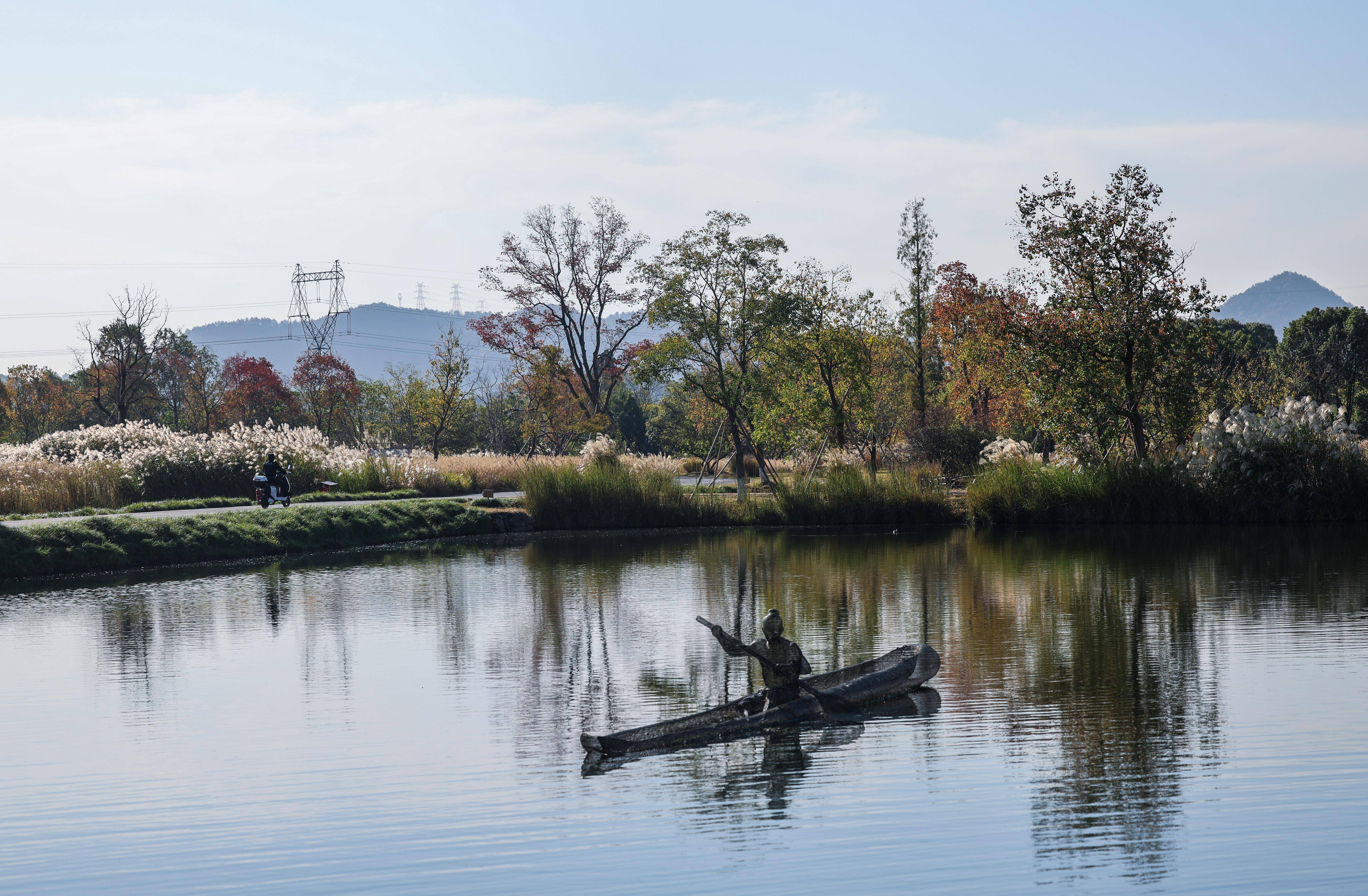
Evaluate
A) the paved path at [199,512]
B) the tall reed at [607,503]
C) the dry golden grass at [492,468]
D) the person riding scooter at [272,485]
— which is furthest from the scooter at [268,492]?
the dry golden grass at [492,468]

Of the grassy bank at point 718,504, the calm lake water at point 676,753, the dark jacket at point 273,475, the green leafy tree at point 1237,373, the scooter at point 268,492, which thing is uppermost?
the green leafy tree at point 1237,373

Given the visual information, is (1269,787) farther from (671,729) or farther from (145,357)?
(145,357)

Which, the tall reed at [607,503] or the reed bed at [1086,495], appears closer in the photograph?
the reed bed at [1086,495]

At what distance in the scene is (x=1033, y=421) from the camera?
36.8 meters

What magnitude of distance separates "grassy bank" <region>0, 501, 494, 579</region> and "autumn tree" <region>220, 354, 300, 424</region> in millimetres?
31596

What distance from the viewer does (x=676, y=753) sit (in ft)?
33.8

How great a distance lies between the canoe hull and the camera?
9.89 metres

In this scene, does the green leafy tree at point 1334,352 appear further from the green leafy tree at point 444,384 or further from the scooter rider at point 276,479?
the scooter rider at point 276,479

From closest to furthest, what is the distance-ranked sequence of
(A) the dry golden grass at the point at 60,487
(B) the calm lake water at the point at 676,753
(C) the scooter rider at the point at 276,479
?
(B) the calm lake water at the point at 676,753 → (A) the dry golden grass at the point at 60,487 → (C) the scooter rider at the point at 276,479

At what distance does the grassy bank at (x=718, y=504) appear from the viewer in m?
31.6

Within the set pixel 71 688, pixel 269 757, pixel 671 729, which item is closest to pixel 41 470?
pixel 71 688

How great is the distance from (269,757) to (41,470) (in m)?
24.3

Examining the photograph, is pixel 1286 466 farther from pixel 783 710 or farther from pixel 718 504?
pixel 783 710

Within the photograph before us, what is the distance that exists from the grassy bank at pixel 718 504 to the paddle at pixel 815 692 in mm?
20269
